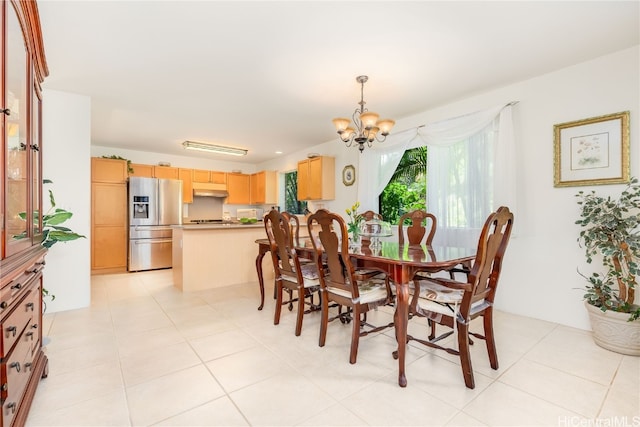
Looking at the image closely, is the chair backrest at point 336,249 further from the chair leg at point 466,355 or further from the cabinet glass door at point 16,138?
the cabinet glass door at point 16,138

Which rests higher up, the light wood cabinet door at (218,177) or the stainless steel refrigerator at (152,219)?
the light wood cabinet door at (218,177)

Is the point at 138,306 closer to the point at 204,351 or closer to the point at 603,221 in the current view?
the point at 204,351

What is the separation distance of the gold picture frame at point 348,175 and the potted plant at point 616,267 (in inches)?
115

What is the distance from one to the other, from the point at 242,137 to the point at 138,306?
3014mm

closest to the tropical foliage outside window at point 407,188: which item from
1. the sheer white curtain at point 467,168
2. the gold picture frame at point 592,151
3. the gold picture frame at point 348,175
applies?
the sheer white curtain at point 467,168

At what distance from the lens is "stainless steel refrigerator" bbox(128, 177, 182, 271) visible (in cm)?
507

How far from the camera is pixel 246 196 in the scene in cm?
713

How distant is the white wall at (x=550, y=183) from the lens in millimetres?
2434

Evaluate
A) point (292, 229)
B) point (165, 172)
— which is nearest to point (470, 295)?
point (292, 229)

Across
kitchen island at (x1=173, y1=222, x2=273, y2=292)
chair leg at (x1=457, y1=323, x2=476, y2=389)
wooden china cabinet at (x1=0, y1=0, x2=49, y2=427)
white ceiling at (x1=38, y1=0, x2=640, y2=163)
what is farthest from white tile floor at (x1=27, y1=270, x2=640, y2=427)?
white ceiling at (x1=38, y1=0, x2=640, y2=163)

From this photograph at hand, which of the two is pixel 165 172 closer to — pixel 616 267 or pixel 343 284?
pixel 343 284

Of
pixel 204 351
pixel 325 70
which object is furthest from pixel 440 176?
pixel 204 351

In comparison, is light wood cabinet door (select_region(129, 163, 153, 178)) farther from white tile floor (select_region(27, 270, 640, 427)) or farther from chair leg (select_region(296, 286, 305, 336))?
chair leg (select_region(296, 286, 305, 336))

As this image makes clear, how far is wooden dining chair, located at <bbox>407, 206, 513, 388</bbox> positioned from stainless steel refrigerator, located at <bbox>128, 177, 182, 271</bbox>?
4.85m
